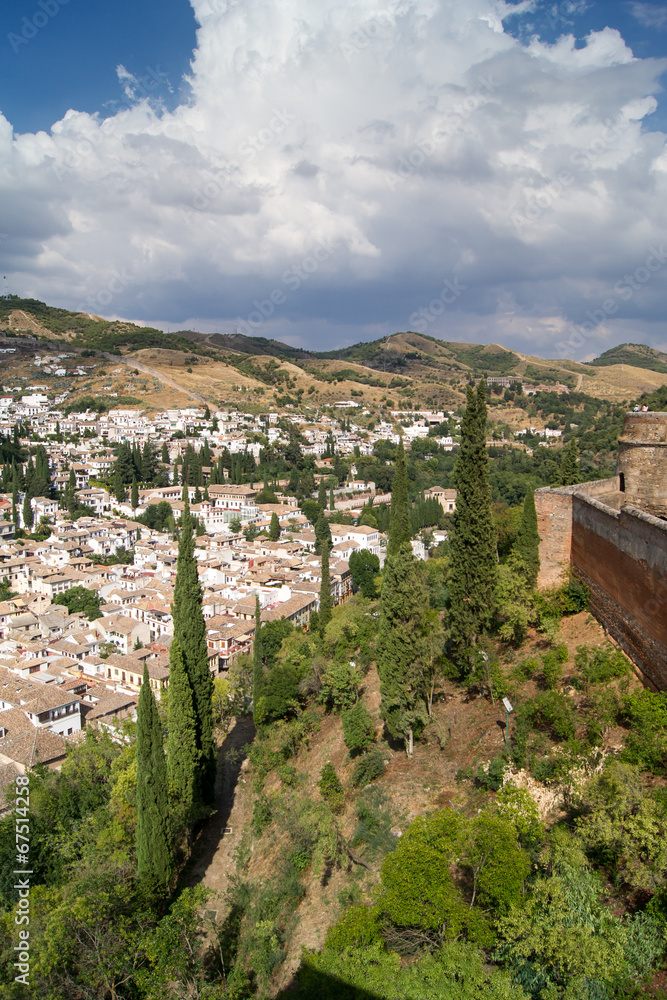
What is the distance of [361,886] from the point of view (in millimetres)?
10391

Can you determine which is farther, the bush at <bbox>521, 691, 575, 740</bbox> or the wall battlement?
the bush at <bbox>521, 691, 575, 740</bbox>

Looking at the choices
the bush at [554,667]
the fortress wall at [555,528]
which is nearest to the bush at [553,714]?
the bush at [554,667]

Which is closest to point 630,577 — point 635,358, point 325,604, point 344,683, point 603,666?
point 603,666

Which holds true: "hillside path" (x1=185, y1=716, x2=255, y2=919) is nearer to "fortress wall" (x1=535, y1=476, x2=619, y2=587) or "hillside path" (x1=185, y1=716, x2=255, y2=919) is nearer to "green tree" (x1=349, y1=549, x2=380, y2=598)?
"fortress wall" (x1=535, y1=476, x2=619, y2=587)

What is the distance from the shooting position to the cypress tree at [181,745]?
15000 mm

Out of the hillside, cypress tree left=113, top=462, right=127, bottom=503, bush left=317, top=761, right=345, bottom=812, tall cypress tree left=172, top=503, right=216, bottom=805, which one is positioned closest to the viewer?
bush left=317, top=761, right=345, bottom=812

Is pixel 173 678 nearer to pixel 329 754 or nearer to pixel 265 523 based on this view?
pixel 329 754

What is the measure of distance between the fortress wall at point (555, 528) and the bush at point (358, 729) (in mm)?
5335

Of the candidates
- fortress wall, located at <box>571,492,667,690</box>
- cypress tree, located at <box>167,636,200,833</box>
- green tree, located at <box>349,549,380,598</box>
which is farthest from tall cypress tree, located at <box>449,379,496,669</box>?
green tree, located at <box>349,549,380,598</box>

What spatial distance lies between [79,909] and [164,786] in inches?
137

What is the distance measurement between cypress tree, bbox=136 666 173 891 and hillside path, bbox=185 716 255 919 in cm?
126

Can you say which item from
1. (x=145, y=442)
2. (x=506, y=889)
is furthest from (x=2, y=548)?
(x=506, y=889)

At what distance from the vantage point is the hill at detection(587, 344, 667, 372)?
142375 millimetres

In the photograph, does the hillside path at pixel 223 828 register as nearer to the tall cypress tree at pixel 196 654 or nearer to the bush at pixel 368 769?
the tall cypress tree at pixel 196 654
